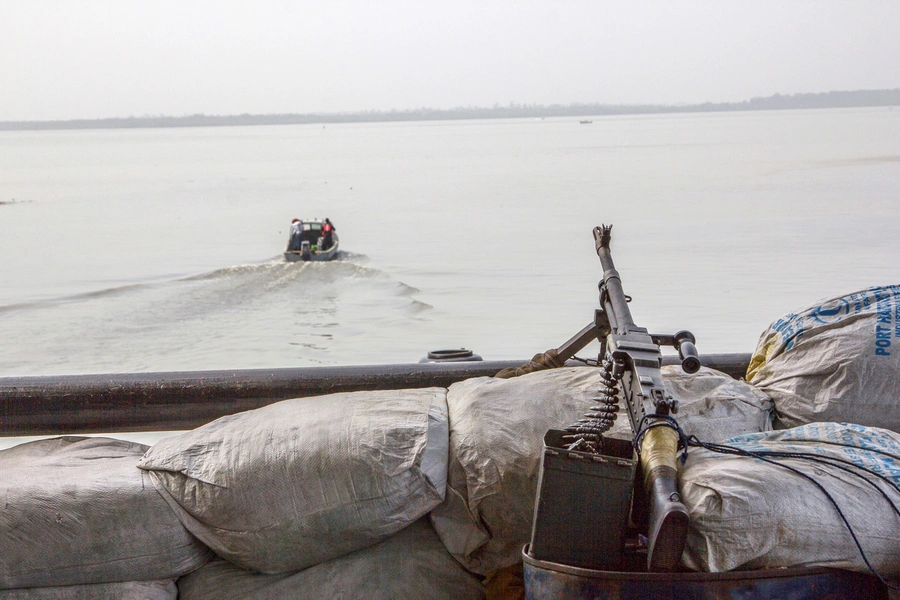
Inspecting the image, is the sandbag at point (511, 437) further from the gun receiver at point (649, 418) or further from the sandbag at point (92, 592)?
the sandbag at point (92, 592)

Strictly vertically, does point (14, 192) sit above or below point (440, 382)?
below

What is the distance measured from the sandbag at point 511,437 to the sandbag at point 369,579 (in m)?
0.06

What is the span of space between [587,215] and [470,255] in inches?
248

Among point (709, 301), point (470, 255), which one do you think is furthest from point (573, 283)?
point (470, 255)

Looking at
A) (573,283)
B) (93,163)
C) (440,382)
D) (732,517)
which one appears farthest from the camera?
(93,163)

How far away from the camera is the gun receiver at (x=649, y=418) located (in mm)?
1837

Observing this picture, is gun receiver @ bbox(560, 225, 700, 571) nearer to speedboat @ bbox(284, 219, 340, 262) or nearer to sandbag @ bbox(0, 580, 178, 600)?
sandbag @ bbox(0, 580, 178, 600)

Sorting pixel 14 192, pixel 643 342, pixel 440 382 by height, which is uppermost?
pixel 643 342

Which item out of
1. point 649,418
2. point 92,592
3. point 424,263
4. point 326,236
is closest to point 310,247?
point 326,236

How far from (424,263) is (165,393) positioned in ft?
49.8

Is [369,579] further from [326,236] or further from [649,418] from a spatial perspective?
[326,236]

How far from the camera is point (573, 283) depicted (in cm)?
1443

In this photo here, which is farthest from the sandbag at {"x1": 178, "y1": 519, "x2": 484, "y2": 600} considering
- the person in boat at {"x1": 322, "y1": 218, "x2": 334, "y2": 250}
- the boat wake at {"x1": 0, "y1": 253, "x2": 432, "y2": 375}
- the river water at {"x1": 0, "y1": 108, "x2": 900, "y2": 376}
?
the person in boat at {"x1": 322, "y1": 218, "x2": 334, "y2": 250}

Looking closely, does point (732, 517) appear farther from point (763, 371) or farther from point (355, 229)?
point (355, 229)
